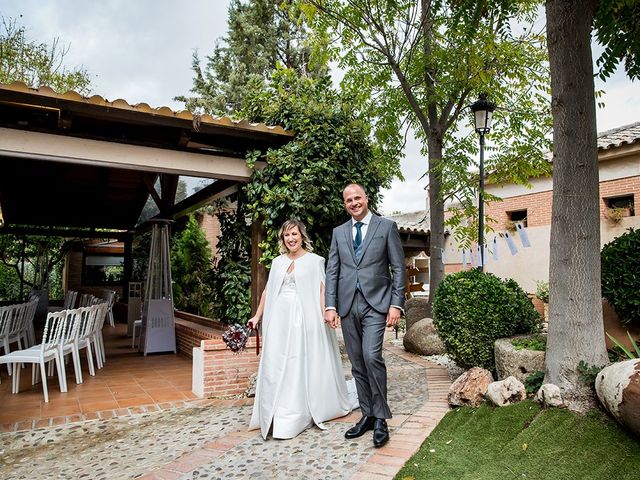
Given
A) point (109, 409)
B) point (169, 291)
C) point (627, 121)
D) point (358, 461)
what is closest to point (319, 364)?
point (358, 461)

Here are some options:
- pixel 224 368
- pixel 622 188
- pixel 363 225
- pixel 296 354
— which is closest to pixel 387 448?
pixel 296 354

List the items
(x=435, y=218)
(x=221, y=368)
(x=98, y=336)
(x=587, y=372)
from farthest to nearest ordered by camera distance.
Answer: (x=435, y=218) → (x=98, y=336) → (x=221, y=368) → (x=587, y=372)

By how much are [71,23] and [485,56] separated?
49.2 ft

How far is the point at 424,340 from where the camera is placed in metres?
7.20

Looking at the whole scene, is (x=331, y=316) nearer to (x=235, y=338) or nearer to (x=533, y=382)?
(x=533, y=382)

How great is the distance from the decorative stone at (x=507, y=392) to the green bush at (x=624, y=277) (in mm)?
1159

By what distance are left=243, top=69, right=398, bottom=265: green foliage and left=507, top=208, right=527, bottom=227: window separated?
8.80 metres

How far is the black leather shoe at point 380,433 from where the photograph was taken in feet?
10.3

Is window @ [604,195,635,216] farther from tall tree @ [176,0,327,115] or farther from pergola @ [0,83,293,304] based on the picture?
tall tree @ [176,0,327,115]

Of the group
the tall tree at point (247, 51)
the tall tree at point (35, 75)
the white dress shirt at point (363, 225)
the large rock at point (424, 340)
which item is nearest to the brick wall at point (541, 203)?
the large rock at point (424, 340)

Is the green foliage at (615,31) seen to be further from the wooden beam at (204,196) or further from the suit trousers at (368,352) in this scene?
the wooden beam at (204,196)

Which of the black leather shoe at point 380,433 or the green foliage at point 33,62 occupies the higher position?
the green foliage at point 33,62

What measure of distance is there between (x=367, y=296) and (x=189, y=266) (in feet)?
27.8

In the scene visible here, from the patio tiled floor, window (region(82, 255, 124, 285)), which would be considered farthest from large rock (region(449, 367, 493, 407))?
window (region(82, 255, 124, 285))
